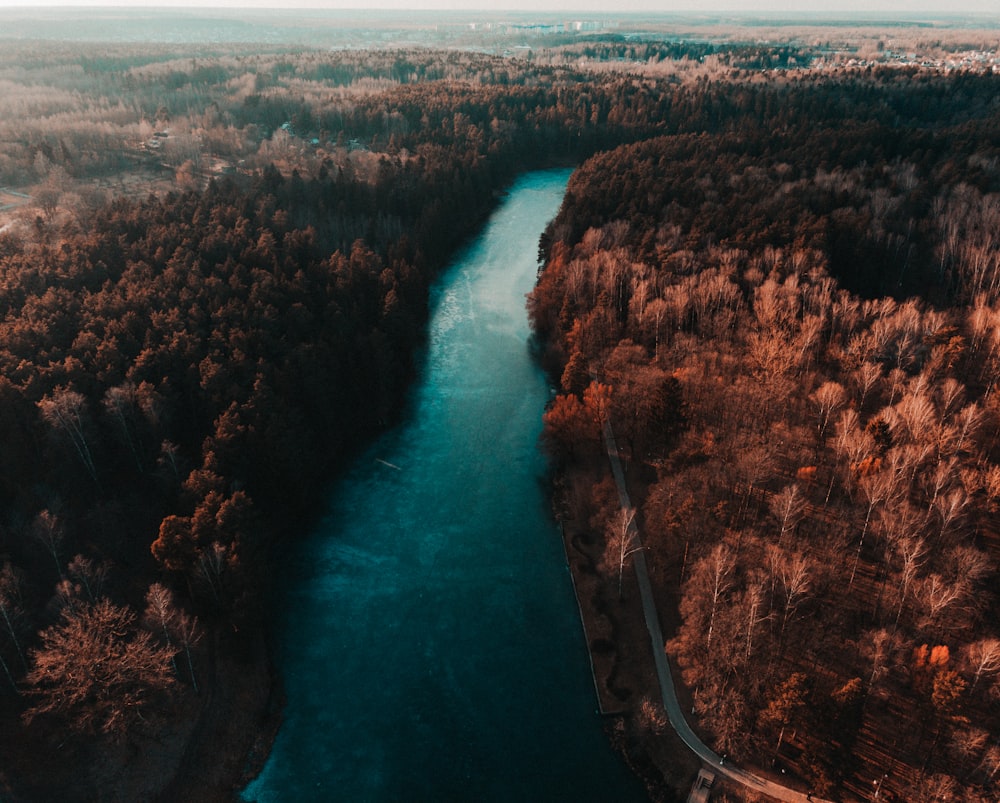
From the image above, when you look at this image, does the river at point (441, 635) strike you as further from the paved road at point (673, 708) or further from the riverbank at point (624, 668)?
the paved road at point (673, 708)

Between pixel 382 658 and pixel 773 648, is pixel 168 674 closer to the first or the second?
pixel 382 658

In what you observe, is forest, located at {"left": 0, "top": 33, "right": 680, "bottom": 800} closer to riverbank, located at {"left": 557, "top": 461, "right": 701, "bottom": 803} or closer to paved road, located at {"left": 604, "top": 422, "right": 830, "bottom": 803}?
riverbank, located at {"left": 557, "top": 461, "right": 701, "bottom": 803}

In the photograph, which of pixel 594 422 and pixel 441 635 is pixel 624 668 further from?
pixel 594 422

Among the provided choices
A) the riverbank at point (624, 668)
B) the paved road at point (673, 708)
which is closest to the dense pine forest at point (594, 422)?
the paved road at point (673, 708)

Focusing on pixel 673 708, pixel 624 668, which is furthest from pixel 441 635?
pixel 673 708

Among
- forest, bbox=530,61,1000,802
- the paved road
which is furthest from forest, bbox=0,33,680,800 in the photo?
Answer: the paved road

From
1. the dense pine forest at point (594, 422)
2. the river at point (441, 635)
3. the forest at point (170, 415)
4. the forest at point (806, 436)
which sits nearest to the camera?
the forest at point (806, 436)

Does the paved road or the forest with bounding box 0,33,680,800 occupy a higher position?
the forest with bounding box 0,33,680,800
